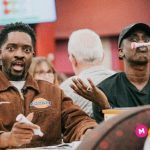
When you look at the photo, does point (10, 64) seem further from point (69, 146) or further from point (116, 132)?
point (116, 132)

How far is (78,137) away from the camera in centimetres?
283

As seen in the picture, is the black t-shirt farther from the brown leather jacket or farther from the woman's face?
the woman's face

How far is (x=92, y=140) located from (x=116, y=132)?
0.05m

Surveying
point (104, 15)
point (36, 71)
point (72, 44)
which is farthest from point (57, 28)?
point (72, 44)

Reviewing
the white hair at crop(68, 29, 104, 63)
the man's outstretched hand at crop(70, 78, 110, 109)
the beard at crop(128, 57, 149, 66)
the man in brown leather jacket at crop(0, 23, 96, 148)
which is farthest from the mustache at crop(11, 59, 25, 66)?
the white hair at crop(68, 29, 104, 63)

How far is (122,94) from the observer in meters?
3.14

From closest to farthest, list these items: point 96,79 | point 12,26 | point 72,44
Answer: point 12,26, point 96,79, point 72,44

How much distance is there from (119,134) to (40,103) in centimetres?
186

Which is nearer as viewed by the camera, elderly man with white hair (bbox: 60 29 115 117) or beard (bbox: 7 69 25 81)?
beard (bbox: 7 69 25 81)

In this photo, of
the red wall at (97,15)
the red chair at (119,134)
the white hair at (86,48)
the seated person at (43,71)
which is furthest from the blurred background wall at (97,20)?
the red chair at (119,134)

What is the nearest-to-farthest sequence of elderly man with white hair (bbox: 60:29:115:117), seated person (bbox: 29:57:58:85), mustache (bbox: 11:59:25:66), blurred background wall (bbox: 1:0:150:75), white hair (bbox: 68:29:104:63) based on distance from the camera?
mustache (bbox: 11:59:25:66) < elderly man with white hair (bbox: 60:29:115:117) < white hair (bbox: 68:29:104:63) < seated person (bbox: 29:57:58:85) < blurred background wall (bbox: 1:0:150:75)

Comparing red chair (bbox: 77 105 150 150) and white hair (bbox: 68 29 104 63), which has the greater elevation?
white hair (bbox: 68 29 104 63)

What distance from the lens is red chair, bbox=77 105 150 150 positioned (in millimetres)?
1076

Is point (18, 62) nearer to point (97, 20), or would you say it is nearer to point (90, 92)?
point (90, 92)
